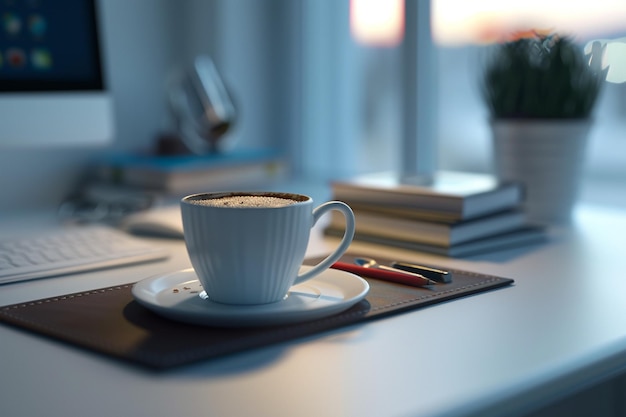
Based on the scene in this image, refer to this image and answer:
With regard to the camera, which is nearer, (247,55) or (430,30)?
(430,30)

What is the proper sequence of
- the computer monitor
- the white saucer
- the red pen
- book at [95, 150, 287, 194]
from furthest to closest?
book at [95, 150, 287, 194] < the computer monitor < the red pen < the white saucer

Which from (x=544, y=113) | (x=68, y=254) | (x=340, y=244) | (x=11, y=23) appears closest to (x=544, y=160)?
(x=544, y=113)

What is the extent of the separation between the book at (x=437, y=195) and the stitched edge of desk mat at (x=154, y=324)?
216mm

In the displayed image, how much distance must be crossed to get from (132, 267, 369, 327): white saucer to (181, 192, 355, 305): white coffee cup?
1 centimetres

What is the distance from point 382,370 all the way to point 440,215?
47cm

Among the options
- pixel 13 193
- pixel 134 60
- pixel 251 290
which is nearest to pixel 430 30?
pixel 134 60

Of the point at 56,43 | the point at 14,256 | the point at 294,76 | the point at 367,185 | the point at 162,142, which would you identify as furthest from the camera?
the point at 294,76

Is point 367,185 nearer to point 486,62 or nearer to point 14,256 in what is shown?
point 486,62

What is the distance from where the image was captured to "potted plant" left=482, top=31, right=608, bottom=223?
3.75 ft

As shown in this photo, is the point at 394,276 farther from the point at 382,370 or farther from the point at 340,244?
the point at 382,370

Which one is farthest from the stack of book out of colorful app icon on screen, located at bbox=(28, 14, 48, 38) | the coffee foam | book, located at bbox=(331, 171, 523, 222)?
colorful app icon on screen, located at bbox=(28, 14, 48, 38)

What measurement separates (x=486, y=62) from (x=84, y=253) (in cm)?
69

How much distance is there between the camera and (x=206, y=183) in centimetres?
141

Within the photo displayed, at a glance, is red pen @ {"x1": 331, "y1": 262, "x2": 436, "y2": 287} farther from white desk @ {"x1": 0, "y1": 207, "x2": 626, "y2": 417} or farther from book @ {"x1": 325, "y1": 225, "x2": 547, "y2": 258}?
book @ {"x1": 325, "y1": 225, "x2": 547, "y2": 258}
